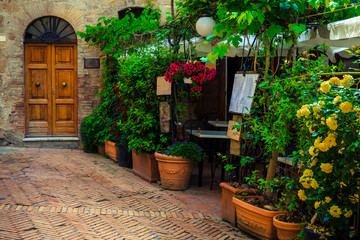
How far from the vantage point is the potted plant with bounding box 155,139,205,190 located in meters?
6.47

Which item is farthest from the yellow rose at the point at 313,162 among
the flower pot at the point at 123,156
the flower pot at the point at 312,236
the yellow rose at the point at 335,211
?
the flower pot at the point at 123,156

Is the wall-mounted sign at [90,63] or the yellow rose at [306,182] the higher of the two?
the wall-mounted sign at [90,63]

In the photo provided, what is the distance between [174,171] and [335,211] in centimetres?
353

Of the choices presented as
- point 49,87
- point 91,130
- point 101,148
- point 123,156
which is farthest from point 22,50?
point 123,156

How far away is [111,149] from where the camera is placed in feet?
30.3

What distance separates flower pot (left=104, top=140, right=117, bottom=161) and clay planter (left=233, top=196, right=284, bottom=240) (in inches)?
188

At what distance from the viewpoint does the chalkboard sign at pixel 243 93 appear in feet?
15.4

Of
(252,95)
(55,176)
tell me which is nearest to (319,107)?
(252,95)

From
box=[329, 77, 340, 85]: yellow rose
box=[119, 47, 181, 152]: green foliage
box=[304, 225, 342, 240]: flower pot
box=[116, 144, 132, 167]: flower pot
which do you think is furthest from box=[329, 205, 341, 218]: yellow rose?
box=[116, 144, 132, 167]: flower pot

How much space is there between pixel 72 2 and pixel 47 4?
0.58 metres

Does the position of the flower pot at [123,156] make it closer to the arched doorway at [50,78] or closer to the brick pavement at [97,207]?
the brick pavement at [97,207]

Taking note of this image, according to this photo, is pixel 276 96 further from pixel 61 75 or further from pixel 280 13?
pixel 61 75

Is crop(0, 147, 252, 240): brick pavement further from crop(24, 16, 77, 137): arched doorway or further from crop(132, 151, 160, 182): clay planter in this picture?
crop(24, 16, 77, 137): arched doorway

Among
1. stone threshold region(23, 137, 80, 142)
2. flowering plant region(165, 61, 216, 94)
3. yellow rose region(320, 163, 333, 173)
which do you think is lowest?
stone threshold region(23, 137, 80, 142)
